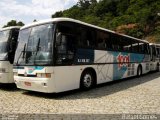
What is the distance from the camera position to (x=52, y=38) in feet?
29.8

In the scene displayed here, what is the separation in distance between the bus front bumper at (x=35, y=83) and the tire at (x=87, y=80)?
1.98 metres

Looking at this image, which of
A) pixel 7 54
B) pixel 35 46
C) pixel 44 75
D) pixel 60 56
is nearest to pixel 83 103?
pixel 44 75

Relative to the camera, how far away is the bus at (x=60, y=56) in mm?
9039

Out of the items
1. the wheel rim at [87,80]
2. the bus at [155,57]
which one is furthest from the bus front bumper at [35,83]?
the bus at [155,57]

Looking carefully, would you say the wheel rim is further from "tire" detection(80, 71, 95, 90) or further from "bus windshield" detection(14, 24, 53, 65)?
"bus windshield" detection(14, 24, 53, 65)

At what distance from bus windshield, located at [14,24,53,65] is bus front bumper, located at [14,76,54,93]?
604 mm

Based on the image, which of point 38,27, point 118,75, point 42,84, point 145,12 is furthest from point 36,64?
point 145,12

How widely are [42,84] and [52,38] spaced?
5.59 feet

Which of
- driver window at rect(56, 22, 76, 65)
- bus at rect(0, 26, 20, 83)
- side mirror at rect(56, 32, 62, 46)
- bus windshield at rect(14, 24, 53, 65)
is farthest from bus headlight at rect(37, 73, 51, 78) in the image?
bus at rect(0, 26, 20, 83)

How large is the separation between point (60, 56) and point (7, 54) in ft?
10.1

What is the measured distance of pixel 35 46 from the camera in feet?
31.1

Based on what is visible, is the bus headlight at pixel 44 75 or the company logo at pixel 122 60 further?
the company logo at pixel 122 60

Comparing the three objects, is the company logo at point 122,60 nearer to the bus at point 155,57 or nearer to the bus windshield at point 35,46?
the bus windshield at point 35,46

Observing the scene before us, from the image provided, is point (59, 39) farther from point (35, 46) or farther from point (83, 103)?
point (83, 103)
